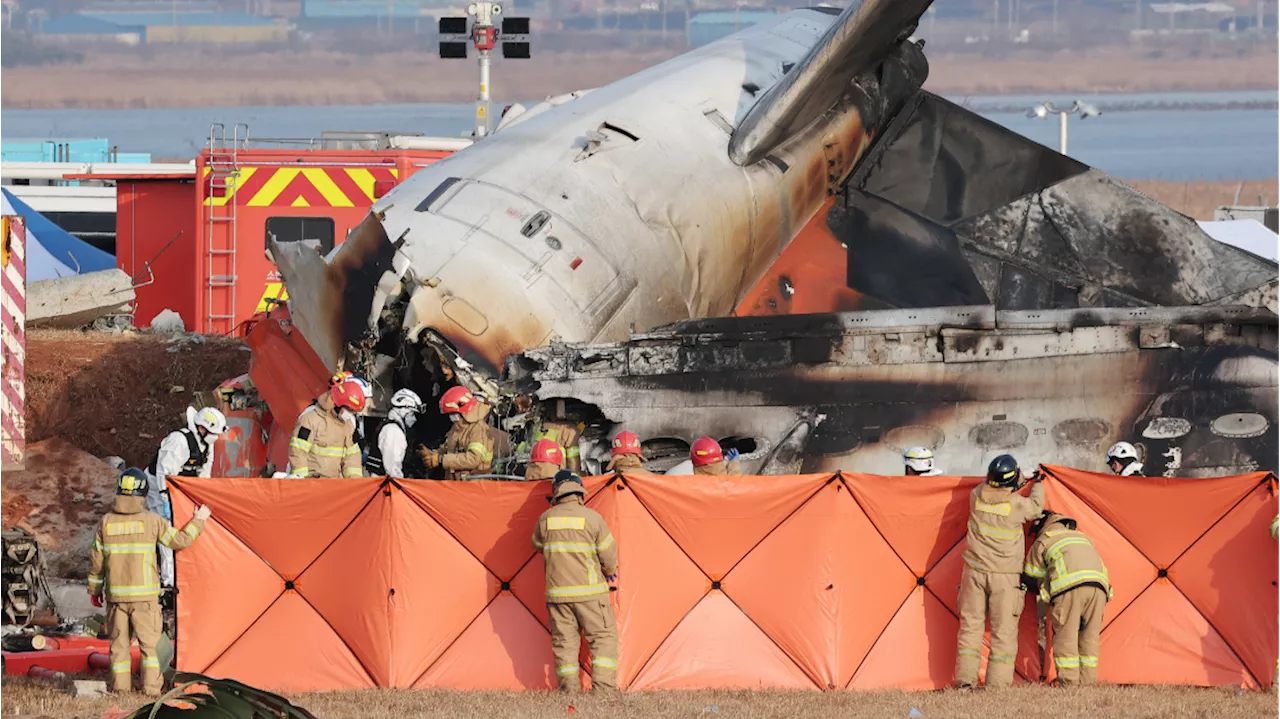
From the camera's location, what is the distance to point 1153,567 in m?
13.2

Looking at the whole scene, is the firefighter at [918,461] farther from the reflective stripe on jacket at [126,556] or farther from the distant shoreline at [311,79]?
the distant shoreline at [311,79]

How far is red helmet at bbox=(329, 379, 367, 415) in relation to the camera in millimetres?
15031

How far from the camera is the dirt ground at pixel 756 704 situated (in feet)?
38.8

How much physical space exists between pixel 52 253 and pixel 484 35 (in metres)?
7.99

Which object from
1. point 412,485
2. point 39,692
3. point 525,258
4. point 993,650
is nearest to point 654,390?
point 525,258

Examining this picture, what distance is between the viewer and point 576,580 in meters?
12.6

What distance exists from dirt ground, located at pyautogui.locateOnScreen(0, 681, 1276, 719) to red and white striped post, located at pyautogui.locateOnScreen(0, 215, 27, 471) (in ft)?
20.6

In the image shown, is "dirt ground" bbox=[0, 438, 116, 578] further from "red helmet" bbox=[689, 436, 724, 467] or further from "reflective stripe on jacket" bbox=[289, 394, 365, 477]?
"red helmet" bbox=[689, 436, 724, 467]

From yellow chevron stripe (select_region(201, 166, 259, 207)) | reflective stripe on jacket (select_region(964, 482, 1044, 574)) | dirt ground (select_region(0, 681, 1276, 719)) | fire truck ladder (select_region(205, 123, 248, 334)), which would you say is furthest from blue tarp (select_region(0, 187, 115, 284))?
reflective stripe on jacket (select_region(964, 482, 1044, 574))

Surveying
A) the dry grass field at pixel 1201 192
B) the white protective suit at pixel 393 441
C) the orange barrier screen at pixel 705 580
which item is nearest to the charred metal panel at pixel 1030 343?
the orange barrier screen at pixel 705 580

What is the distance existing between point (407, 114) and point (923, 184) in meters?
29.3

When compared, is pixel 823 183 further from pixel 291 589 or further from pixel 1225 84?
pixel 1225 84

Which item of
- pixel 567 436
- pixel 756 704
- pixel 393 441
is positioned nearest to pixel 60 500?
pixel 393 441

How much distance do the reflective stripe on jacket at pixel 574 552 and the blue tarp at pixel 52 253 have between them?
16842 mm
